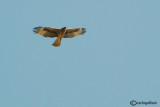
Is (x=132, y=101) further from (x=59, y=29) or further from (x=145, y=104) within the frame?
(x=59, y=29)

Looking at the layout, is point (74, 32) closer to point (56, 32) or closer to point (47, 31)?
point (56, 32)

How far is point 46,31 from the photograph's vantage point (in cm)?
3947

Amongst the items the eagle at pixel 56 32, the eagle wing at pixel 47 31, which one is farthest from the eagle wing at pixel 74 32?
the eagle wing at pixel 47 31

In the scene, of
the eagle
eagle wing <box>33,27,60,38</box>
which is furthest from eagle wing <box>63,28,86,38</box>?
eagle wing <box>33,27,60,38</box>

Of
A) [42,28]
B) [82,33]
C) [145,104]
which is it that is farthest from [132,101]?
[42,28]

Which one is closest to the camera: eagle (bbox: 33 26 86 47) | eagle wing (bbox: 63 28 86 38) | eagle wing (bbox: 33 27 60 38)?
eagle (bbox: 33 26 86 47)

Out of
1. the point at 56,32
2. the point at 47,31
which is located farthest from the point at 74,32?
the point at 47,31

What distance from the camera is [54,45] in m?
37.7

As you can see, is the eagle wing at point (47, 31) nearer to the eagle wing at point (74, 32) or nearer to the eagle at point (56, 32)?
the eagle at point (56, 32)

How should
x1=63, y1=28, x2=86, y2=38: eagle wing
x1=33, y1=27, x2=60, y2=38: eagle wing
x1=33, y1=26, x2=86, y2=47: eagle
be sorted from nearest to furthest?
x1=33, y1=26, x2=86, y2=47: eagle
x1=33, y1=27, x2=60, y2=38: eagle wing
x1=63, y1=28, x2=86, y2=38: eagle wing

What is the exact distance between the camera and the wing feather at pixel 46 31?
128 ft

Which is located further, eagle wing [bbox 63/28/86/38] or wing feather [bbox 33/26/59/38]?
eagle wing [bbox 63/28/86/38]

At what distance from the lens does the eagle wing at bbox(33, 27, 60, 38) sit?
39131mm

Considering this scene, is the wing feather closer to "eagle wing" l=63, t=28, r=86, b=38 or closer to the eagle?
the eagle
